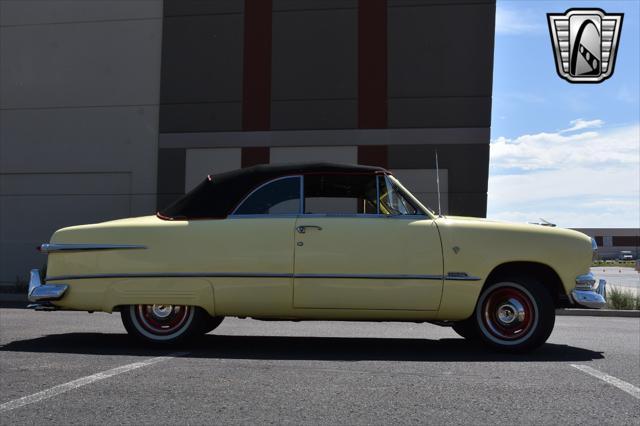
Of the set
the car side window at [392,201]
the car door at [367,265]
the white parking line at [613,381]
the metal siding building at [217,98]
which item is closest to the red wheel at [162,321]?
the car door at [367,265]

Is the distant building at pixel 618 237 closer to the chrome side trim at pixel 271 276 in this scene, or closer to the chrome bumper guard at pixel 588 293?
the chrome bumper guard at pixel 588 293

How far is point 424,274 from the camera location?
5.48 meters

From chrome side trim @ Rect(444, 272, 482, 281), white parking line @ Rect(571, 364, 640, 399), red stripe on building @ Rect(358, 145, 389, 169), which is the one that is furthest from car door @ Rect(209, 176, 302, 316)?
red stripe on building @ Rect(358, 145, 389, 169)

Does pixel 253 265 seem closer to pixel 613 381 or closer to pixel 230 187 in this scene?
pixel 230 187

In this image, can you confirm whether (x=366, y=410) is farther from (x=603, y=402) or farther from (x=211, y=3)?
(x=211, y=3)

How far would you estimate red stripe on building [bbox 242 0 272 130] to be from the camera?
17.9 metres

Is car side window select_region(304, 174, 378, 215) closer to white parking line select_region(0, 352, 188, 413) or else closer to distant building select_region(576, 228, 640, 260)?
white parking line select_region(0, 352, 188, 413)

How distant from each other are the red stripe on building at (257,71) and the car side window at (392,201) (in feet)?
40.5

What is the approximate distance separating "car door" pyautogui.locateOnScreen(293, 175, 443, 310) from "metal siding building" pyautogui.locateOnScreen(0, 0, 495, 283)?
11806 millimetres

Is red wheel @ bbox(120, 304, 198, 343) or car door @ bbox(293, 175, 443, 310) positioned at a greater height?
car door @ bbox(293, 175, 443, 310)

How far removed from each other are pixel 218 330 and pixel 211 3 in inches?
529

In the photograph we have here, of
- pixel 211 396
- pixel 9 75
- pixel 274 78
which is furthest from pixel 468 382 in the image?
pixel 9 75

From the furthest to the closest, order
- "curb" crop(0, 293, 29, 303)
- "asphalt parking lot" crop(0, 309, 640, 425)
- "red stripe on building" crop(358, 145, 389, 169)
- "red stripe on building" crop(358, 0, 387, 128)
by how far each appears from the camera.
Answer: "red stripe on building" crop(358, 0, 387, 128) < "red stripe on building" crop(358, 145, 389, 169) < "curb" crop(0, 293, 29, 303) < "asphalt parking lot" crop(0, 309, 640, 425)

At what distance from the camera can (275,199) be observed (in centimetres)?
581
